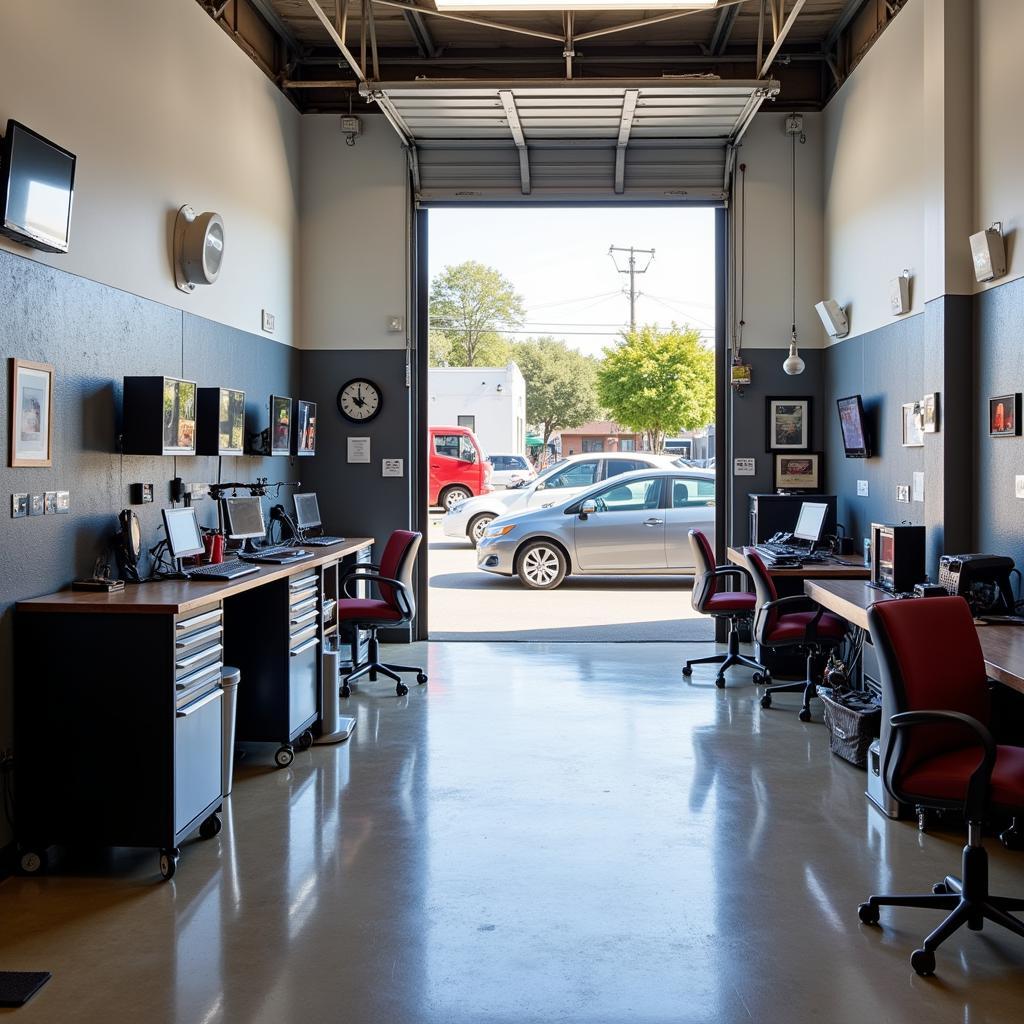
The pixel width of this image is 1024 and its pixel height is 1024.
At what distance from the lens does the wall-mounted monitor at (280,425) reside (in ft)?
20.3

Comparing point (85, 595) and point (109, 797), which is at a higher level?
point (85, 595)

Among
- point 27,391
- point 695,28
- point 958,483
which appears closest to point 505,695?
point 958,483

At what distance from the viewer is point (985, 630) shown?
3.76m

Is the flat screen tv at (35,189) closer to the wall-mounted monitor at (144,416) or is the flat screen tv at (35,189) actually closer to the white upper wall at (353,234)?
the wall-mounted monitor at (144,416)

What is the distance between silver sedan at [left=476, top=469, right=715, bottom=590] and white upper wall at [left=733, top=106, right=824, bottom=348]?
244 cm

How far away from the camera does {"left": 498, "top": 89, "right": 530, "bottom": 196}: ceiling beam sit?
6.42m

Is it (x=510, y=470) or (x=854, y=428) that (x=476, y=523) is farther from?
(x=854, y=428)

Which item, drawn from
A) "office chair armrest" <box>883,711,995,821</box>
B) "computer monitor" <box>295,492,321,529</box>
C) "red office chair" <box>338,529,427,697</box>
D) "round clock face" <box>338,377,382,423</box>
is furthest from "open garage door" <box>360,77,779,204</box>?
"office chair armrest" <box>883,711,995,821</box>

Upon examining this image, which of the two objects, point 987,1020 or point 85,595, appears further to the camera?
point 85,595

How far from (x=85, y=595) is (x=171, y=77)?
285cm

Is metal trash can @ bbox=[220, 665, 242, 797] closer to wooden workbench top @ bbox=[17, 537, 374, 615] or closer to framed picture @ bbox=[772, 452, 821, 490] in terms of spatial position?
wooden workbench top @ bbox=[17, 537, 374, 615]

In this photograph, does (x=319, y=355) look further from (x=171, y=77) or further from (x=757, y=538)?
(x=757, y=538)

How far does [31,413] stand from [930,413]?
13.2ft

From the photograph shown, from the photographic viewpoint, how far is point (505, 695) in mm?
5973
